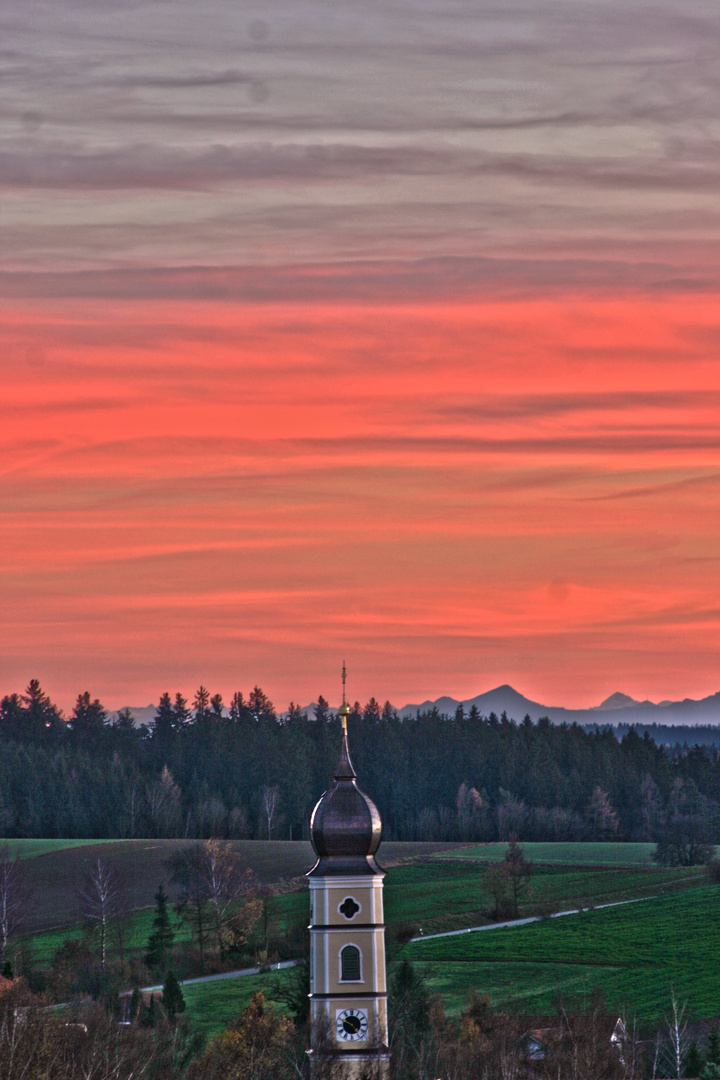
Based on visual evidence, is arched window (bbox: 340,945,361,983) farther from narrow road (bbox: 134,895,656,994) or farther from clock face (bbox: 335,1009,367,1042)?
narrow road (bbox: 134,895,656,994)

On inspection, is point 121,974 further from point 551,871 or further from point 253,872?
point 551,871

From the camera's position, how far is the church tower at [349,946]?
72.6 metres

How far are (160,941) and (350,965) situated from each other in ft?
160

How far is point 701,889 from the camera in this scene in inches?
5743

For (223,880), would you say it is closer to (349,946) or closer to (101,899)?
(101,899)

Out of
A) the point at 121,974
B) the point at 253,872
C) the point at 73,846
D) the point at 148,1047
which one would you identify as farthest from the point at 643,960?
the point at 73,846

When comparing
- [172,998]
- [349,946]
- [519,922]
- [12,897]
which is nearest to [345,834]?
[349,946]

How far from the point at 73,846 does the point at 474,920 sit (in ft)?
155

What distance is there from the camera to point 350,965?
74.2m

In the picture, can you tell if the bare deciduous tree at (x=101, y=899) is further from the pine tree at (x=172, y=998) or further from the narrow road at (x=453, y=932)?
the pine tree at (x=172, y=998)

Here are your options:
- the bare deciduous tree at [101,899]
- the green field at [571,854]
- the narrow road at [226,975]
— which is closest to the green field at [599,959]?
the narrow road at [226,975]

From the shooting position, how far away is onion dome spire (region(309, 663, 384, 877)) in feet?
249

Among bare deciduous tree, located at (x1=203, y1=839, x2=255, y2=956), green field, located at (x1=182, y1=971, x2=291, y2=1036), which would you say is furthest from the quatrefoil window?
bare deciduous tree, located at (x1=203, y1=839, x2=255, y2=956)

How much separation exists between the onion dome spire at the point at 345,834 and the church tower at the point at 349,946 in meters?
0.04
